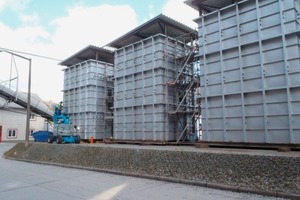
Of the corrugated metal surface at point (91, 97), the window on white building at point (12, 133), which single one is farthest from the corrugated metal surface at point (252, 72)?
the window on white building at point (12, 133)

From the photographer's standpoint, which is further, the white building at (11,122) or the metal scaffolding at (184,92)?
the white building at (11,122)

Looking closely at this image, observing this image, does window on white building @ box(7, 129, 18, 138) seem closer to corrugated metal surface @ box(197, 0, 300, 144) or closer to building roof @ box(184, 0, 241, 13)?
building roof @ box(184, 0, 241, 13)

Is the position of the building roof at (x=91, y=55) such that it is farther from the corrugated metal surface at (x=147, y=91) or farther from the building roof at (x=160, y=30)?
the corrugated metal surface at (x=147, y=91)

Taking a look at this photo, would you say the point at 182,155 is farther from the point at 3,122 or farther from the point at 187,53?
the point at 3,122

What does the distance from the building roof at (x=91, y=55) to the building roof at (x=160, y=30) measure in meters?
3.40

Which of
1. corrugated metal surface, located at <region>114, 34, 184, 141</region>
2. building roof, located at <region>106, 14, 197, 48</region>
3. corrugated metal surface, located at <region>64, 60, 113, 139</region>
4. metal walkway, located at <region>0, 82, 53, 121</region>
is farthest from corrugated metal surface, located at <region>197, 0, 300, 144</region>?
metal walkway, located at <region>0, 82, 53, 121</region>

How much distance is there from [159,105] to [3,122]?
30.3 metres

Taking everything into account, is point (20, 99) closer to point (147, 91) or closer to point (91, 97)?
point (91, 97)

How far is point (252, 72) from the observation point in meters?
11.6

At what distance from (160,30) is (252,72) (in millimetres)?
8235

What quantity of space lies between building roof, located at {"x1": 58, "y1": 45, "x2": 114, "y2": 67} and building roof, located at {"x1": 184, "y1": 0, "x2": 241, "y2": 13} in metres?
10.6

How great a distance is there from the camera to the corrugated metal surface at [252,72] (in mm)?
10570

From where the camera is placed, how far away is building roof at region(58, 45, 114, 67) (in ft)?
74.8

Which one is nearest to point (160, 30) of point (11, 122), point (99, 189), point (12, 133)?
point (99, 189)
